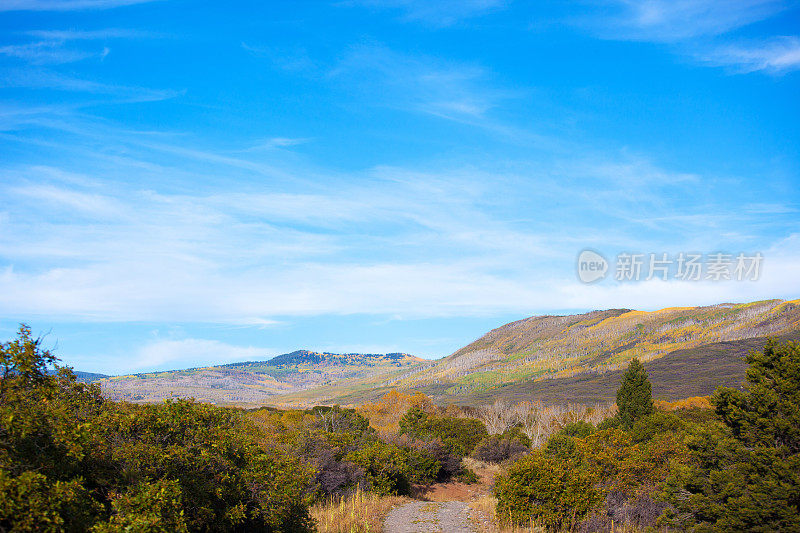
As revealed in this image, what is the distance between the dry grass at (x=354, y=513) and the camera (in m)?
13.8

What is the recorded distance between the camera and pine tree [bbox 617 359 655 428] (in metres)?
40.8

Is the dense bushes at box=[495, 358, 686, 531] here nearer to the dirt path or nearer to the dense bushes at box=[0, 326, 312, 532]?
the dirt path

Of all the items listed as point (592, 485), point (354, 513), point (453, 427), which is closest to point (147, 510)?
point (354, 513)

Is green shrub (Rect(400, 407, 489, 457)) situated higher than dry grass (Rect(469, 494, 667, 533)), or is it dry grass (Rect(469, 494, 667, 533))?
dry grass (Rect(469, 494, 667, 533))

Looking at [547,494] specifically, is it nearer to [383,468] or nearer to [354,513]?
[354,513]

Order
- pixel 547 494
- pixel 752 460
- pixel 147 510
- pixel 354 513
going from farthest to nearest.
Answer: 1. pixel 354 513
2. pixel 547 494
3. pixel 752 460
4. pixel 147 510

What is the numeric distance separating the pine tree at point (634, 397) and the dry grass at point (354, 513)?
93.8ft

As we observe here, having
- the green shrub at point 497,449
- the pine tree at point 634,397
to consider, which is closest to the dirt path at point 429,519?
the green shrub at point 497,449

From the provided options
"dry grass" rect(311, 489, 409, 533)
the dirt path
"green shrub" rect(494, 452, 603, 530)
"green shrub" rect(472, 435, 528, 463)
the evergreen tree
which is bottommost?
"green shrub" rect(472, 435, 528, 463)

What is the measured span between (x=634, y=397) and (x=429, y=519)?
30836mm

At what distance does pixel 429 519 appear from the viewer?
17281 millimetres

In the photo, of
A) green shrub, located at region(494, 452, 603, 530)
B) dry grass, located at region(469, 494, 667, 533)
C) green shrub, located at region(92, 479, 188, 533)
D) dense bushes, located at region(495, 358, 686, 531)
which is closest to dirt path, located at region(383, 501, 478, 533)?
dry grass, located at region(469, 494, 667, 533)

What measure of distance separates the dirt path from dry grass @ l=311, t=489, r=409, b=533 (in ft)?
1.32

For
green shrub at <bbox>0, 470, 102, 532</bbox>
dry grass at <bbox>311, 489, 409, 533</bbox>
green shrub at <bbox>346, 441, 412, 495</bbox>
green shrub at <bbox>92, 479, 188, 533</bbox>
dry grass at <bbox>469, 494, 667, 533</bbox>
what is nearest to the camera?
green shrub at <bbox>0, 470, 102, 532</bbox>
